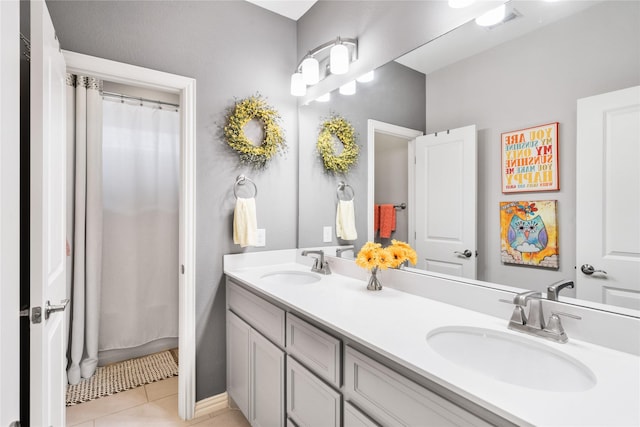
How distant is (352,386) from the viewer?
106 centimetres

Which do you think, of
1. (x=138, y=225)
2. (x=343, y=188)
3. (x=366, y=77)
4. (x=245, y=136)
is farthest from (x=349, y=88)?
(x=138, y=225)

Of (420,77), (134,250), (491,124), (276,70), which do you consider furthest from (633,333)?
(134,250)

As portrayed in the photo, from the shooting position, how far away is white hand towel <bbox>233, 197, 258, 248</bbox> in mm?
2002

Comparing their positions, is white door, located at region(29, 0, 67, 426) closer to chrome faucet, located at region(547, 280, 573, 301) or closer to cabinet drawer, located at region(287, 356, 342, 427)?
cabinet drawer, located at region(287, 356, 342, 427)

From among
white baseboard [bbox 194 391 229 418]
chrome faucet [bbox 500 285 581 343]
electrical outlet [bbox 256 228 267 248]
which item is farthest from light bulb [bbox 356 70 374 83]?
white baseboard [bbox 194 391 229 418]

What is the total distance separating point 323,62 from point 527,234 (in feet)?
5.40

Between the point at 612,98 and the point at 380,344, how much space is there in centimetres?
97

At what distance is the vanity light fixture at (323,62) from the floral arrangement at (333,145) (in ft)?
0.94

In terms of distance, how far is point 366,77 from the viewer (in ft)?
5.99

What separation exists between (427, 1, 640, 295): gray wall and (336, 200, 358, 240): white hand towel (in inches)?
28.5

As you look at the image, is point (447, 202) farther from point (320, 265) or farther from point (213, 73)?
point (213, 73)

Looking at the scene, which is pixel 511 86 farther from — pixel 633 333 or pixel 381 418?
pixel 381 418

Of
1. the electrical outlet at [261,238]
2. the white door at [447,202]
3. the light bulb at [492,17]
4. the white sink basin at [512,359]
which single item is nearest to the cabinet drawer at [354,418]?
the white sink basin at [512,359]
